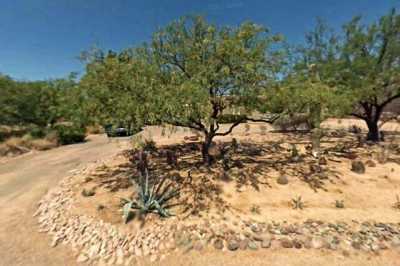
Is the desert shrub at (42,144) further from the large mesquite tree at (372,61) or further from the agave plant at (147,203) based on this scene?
the large mesquite tree at (372,61)

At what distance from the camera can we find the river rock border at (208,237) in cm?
480

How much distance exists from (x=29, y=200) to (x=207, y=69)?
7196mm

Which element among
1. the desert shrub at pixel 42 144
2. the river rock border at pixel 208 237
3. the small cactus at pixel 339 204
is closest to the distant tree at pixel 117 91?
the river rock border at pixel 208 237

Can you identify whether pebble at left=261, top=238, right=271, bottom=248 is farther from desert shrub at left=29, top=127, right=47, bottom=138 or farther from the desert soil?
desert shrub at left=29, top=127, right=47, bottom=138

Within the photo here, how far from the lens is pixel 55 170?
10.5 metres

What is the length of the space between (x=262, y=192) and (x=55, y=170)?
9.37 m

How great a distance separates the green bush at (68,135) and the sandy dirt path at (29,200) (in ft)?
10.7

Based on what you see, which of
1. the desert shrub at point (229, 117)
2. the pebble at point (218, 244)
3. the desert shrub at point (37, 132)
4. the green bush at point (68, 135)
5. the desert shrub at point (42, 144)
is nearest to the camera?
the pebble at point (218, 244)

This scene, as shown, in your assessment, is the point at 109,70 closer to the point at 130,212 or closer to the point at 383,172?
the point at 130,212

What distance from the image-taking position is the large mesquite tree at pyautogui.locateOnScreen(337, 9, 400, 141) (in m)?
11.1

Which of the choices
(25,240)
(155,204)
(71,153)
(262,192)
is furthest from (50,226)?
(71,153)

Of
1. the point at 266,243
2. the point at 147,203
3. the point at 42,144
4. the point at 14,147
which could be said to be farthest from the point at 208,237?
the point at 42,144

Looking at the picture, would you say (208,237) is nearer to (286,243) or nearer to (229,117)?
(286,243)

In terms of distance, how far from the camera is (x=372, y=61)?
11297 mm
